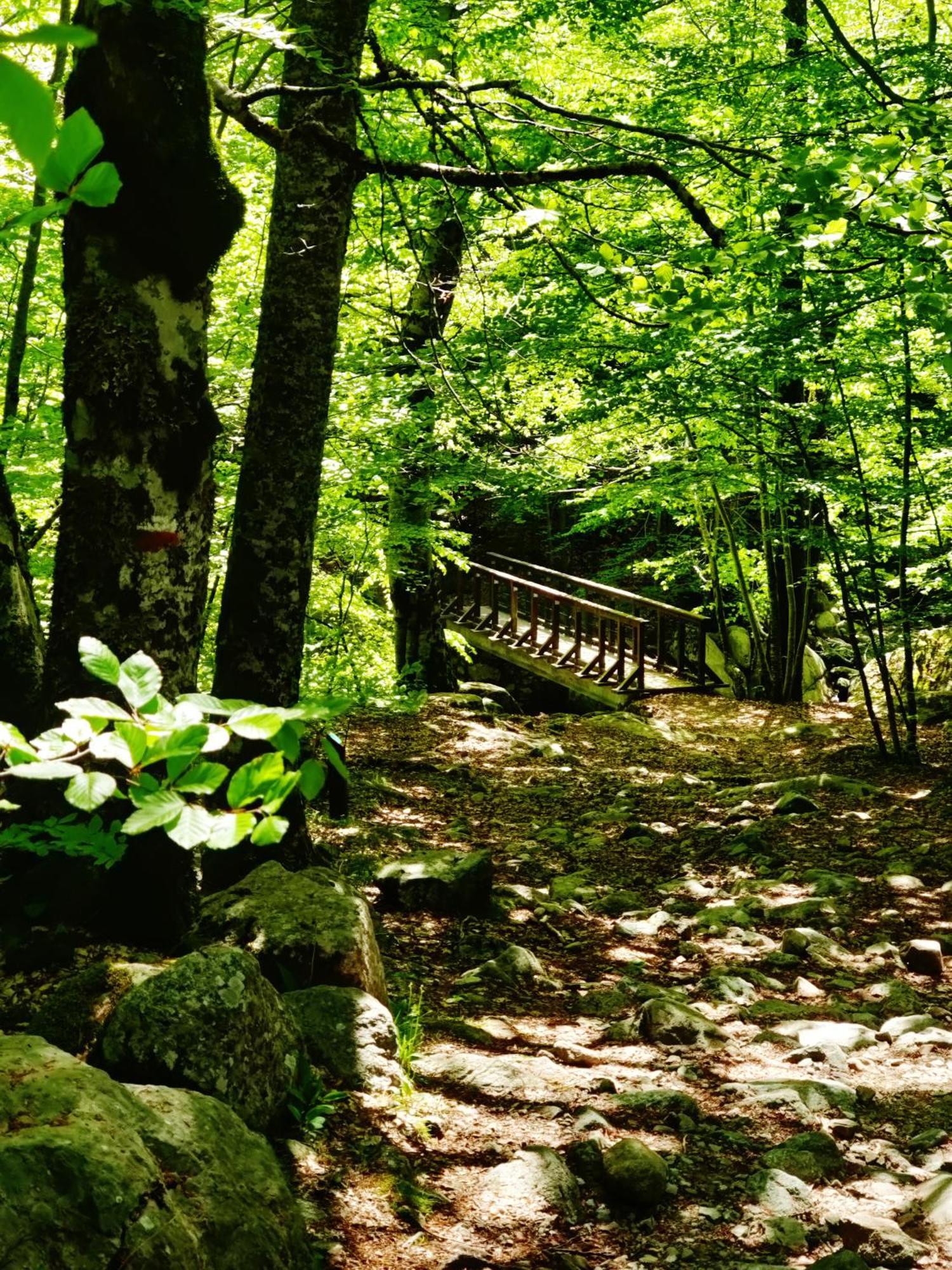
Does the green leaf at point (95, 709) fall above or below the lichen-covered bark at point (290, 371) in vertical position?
below

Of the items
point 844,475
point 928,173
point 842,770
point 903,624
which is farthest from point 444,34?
point 842,770

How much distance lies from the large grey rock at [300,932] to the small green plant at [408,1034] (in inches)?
4.0

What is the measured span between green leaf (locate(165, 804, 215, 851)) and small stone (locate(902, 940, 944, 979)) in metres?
4.44

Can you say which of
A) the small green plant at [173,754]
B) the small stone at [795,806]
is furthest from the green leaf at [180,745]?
the small stone at [795,806]

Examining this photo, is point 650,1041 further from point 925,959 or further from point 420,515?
point 420,515

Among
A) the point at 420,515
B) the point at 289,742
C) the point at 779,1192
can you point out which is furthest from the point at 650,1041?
the point at 420,515

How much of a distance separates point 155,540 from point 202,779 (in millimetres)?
2382

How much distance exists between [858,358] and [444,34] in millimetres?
3872

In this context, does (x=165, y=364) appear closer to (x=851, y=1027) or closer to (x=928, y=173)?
(x=928, y=173)

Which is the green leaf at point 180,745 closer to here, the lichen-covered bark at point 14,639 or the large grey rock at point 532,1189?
the large grey rock at point 532,1189

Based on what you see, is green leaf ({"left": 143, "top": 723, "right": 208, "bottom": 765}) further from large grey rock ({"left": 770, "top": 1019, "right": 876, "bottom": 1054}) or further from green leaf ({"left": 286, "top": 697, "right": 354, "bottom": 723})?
large grey rock ({"left": 770, "top": 1019, "right": 876, "bottom": 1054})

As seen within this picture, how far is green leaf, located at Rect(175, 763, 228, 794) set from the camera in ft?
2.99

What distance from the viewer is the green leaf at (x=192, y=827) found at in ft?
2.93

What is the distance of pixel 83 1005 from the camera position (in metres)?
2.55
